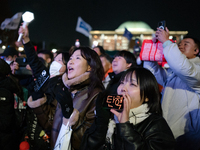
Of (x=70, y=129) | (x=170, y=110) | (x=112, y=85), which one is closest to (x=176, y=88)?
(x=170, y=110)

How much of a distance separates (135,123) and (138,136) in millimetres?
174

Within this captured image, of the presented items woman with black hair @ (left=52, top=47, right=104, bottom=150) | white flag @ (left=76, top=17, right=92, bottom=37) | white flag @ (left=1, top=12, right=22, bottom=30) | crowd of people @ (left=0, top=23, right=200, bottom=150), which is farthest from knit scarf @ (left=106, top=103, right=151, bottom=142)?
white flag @ (left=76, top=17, right=92, bottom=37)

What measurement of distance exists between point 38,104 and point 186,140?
1914mm

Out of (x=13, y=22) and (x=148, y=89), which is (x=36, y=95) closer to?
(x=148, y=89)

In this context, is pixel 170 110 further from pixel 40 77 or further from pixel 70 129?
pixel 40 77

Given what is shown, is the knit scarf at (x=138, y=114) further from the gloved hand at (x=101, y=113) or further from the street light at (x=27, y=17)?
the street light at (x=27, y=17)

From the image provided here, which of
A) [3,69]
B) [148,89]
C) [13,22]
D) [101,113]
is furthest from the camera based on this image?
[13,22]

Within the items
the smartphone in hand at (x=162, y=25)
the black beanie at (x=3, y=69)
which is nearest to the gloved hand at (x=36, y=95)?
the black beanie at (x=3, y=69)

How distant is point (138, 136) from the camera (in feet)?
3.77

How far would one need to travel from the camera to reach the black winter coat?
1.13 metres

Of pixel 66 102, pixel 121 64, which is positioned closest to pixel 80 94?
pixel 66 102

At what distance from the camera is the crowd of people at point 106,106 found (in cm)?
124

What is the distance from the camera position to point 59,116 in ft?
5.81

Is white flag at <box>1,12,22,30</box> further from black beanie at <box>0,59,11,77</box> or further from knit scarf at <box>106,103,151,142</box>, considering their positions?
knit scarf at <box>106,103,151,142</box>
